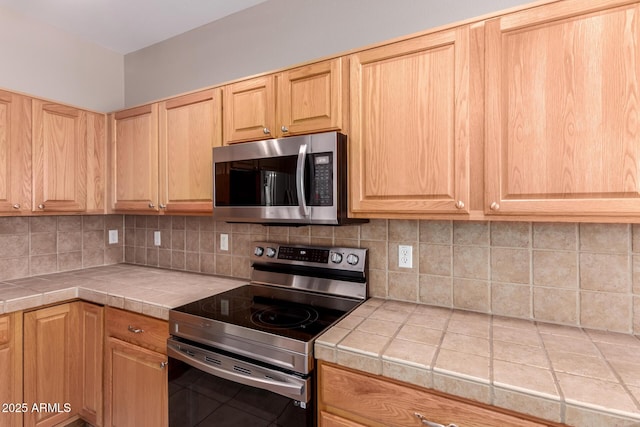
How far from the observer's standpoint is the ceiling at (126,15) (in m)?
2.05

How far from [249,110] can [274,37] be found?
690mm

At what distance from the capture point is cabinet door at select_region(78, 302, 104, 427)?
5.97 ft

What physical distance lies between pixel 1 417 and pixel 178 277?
3.45 ft

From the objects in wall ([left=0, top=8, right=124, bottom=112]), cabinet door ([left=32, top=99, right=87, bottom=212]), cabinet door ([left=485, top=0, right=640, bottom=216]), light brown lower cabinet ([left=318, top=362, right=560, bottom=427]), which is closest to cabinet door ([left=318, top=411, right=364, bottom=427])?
light brown lower cabinet ([left=318, top=362, right=560, bottom=427])

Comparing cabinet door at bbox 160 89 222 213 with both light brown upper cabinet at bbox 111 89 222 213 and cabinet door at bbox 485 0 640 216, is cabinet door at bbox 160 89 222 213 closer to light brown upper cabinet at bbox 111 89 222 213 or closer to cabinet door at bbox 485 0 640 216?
light brown upper cabinet at bbox 111 89 222 213

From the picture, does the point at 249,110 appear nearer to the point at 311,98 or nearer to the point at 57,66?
the point at 311,98

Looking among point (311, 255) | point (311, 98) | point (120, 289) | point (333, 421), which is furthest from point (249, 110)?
point (333, 421)

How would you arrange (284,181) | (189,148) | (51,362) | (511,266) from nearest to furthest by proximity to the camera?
(511,266) < (284,181) < (51,362) < (189,148)

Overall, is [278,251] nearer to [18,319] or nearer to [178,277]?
[178,277]

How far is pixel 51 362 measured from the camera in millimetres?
1793

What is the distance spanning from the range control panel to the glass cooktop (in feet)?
0.56

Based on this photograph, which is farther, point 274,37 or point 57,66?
point 57,66

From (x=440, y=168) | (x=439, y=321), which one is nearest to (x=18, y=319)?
(x=439, y=321)

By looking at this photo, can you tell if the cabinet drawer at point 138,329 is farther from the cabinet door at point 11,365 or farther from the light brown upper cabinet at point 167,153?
the light brown upper cabinet at point 167,153
